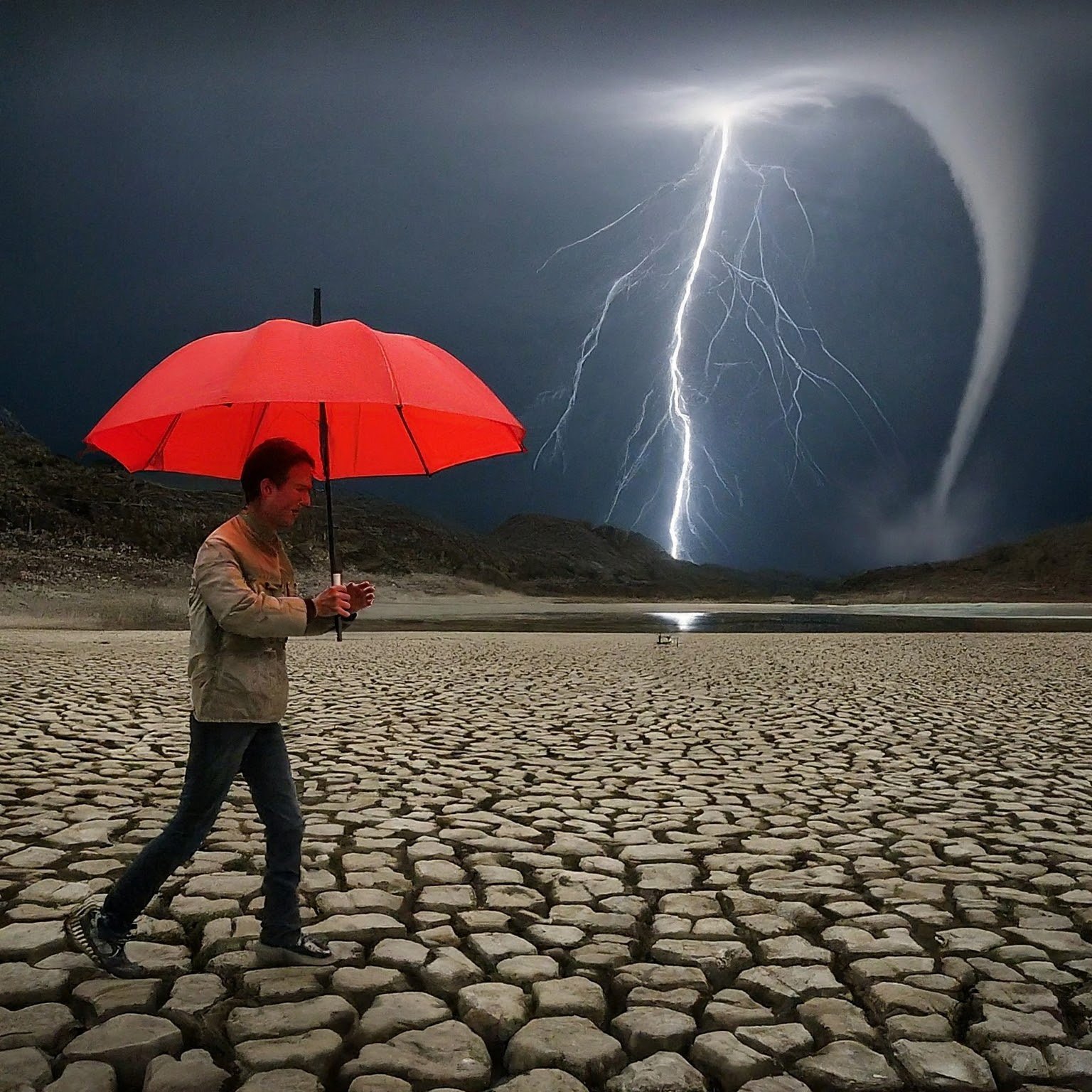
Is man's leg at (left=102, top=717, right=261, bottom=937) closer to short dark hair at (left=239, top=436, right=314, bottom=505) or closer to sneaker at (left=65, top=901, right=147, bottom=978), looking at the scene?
sneaker at (left=65, top=901, right=147, bottom=978)

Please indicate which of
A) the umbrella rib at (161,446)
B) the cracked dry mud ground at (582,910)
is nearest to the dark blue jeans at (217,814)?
the cracked dry mud ground at (582,910)

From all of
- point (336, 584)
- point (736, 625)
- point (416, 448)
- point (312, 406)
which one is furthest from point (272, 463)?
point (736, 625)

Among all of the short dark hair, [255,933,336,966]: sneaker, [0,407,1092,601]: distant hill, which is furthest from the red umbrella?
[0,407,1092,601]: distant hill

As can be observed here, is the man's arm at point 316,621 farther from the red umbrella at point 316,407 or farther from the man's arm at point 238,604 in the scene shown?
the red umbrella at point 316,407

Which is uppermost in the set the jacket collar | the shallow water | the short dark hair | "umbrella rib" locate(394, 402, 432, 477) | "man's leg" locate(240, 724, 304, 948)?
"umbrella rib" locate(394, 402, 432, 477)

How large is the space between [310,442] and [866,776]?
4.02 meters

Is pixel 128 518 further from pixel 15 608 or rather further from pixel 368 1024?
pixel 368 1024

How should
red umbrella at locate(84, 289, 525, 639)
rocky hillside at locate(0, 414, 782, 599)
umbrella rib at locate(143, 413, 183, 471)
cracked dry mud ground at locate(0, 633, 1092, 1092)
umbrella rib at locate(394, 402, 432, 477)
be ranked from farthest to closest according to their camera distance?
rocky hillside at locate(0, 414, 782, 599), umbrella rib at locate(394, 402, 432, 477), umbrella rib at locate(143, 413, 183, 471), red umbrella at locate(84, 289, 525, 639), cracked dry mud ground at locate(0, 633, 1092, 1092)

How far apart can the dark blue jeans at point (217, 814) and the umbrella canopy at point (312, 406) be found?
0.97 m

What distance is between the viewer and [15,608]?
37250 mm

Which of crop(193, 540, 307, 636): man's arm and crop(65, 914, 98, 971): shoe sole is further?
crop(65, 914, 98, 971): shoe sole

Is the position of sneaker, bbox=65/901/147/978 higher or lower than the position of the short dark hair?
lower

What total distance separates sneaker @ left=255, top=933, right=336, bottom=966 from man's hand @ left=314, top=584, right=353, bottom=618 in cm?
105

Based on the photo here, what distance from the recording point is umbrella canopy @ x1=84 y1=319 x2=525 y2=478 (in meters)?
3.13
